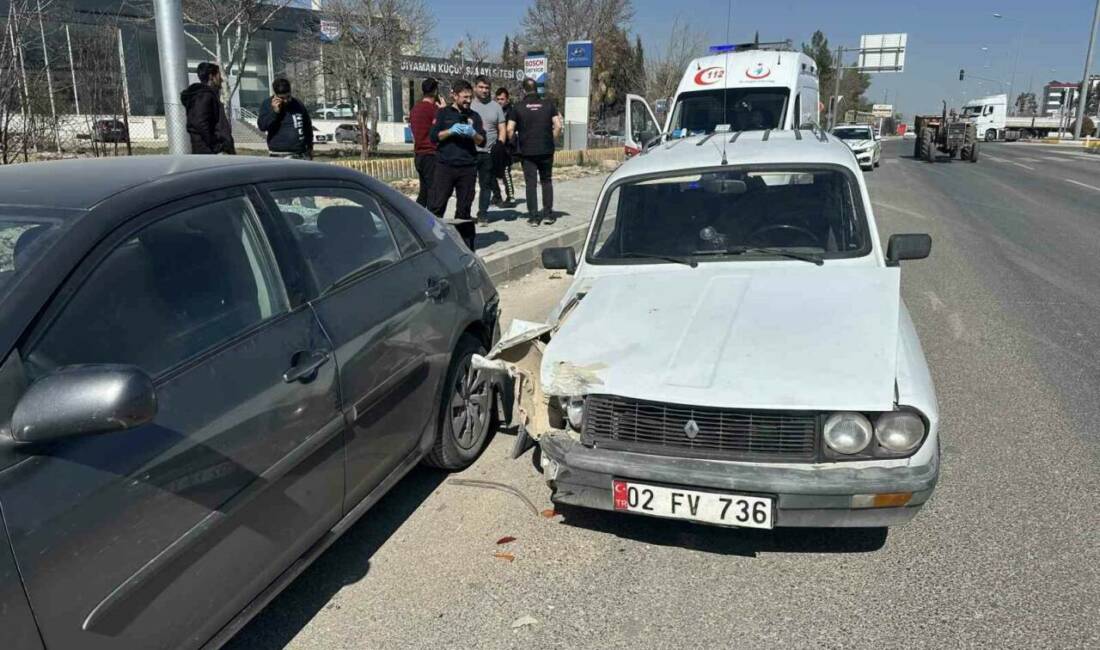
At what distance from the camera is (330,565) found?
10.5ft

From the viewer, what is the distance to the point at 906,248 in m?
4.12

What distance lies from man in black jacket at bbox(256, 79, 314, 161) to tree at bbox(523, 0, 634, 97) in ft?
100

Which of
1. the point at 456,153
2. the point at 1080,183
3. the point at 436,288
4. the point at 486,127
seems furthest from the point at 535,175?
the point at 1080,183

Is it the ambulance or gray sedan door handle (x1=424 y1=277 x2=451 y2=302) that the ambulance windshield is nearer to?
the ambulance

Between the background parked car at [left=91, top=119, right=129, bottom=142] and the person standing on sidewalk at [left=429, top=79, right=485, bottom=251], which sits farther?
the background parked car at [left=91, top=119, right=129, bottom=142]

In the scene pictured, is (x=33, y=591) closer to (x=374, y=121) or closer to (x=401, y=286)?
(x=401, y=286)

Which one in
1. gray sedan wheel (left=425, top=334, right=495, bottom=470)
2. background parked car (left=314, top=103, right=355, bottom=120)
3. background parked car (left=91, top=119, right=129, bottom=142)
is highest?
background parked car (left=314, top=103, right=355, bottom=120)

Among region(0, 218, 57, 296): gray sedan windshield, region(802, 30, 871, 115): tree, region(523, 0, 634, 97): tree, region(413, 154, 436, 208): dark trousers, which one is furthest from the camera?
region(802, 30, 871, 115): tree

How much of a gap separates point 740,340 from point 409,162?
43.7 ft

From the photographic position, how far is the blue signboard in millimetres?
20562

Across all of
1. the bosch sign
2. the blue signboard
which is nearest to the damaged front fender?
the bosch sign

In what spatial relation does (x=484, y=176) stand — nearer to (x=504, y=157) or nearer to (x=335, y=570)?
(x=504, y=157)

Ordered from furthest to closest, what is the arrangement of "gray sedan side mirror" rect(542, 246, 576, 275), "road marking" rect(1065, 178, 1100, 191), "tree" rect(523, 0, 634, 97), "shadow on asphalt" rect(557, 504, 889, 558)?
"tree" rect(523, 0, 634, 97) → "road marking" rect(1065, 178, 1100, 191) → "gray sedan side mirror" rect(542, 246, 576, 275) → "shadow on asphalt" rect(557, 504, 889, 558)

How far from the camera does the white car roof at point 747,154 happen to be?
179 inches
